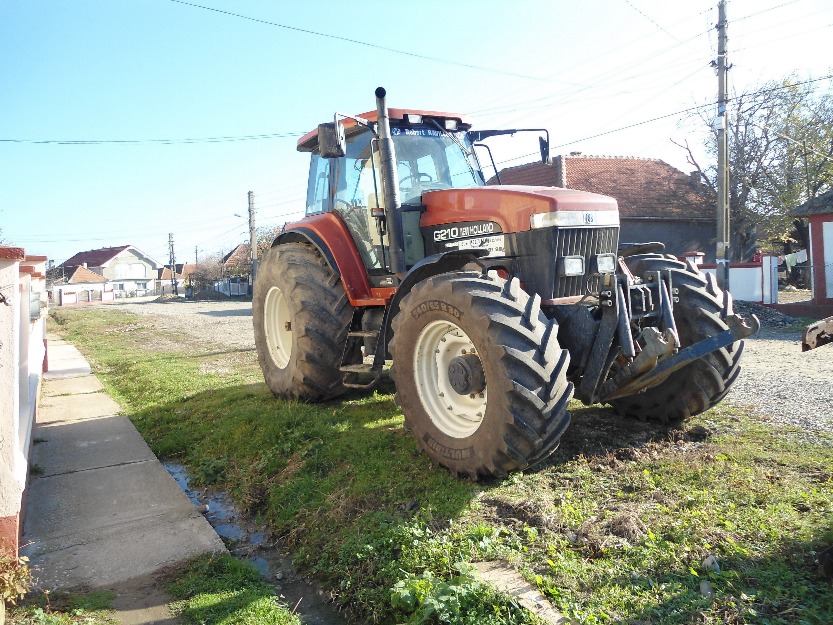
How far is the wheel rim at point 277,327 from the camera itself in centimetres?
748

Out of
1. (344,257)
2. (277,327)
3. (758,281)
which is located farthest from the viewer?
(758,281)

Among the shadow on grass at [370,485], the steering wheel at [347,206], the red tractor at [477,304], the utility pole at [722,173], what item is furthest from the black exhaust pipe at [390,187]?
the utility pole at [722,173]

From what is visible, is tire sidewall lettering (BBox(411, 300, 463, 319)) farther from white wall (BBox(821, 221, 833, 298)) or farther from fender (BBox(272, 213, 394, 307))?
white wall (BBox(821, 221, 833, 298))

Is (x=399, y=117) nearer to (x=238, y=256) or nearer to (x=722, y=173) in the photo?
(x=722, y=173)

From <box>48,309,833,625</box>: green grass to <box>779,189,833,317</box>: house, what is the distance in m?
11.9

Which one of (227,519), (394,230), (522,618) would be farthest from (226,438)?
(522,618)

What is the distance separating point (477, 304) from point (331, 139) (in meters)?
2.15

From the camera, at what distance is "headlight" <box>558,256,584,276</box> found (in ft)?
16.0

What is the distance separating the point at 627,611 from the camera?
296 cm

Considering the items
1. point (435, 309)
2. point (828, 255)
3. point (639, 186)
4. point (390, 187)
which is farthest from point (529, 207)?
point (639, 186)

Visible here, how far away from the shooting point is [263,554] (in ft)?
14.5

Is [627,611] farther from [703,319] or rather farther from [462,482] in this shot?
[703,319]

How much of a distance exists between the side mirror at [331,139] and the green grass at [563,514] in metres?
2.36

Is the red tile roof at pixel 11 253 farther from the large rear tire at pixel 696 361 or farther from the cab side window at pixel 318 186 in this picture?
the large rear tire at pixel 696 361
